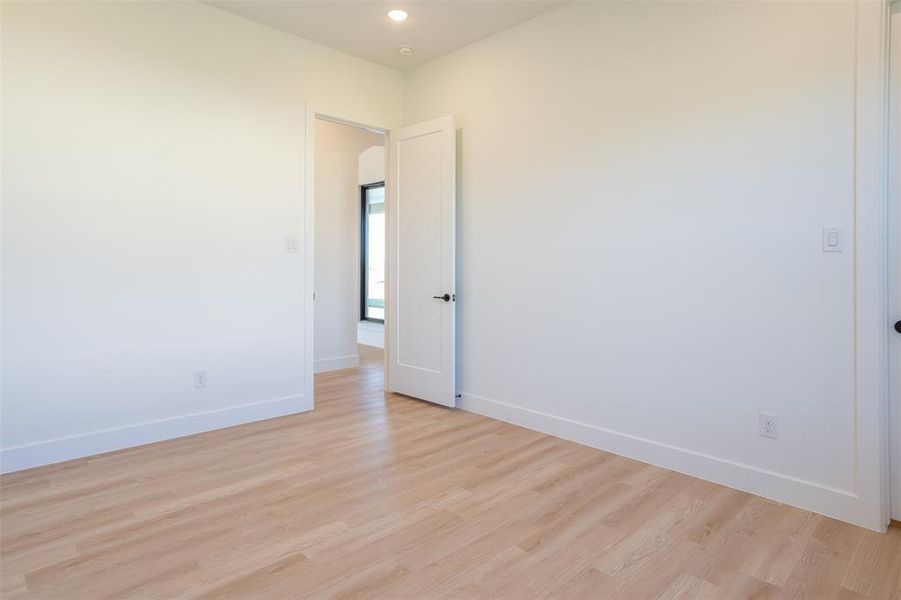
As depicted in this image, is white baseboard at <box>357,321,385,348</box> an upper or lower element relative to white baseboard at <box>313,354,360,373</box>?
upper

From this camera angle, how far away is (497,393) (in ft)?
12.6

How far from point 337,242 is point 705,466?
14.4 ft

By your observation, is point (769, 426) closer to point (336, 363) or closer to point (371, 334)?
point (336, 363)

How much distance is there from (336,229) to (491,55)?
2765 mm

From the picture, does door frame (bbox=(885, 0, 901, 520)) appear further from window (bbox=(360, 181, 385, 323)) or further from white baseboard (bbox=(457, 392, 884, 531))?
window (bbox=(360, 181, 385, 323))

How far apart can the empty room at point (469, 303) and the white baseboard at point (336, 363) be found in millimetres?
1172

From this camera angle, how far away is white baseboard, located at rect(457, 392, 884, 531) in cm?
A: 231

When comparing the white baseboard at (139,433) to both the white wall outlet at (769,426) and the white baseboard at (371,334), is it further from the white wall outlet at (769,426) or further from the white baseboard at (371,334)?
the white baseboard at (371,334)

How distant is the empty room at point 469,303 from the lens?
2.09 m

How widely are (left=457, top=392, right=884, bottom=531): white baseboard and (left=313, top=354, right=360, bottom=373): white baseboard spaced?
2.50 m

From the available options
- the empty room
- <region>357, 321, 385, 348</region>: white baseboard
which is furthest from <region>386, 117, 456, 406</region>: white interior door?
<region>357, 321, 385, 348</region>: white baseboard

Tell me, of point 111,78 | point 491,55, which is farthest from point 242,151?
point 491,55

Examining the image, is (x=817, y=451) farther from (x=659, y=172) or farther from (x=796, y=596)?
(x=659, y=172)

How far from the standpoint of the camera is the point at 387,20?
3559 mm
